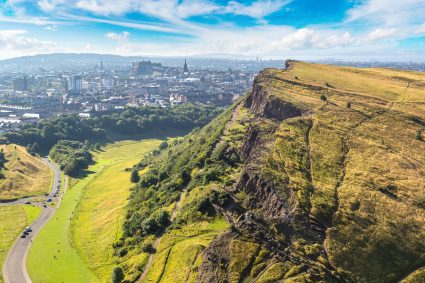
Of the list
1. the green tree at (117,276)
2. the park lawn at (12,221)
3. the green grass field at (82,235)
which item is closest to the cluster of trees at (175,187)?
the green grass field at (82,235)

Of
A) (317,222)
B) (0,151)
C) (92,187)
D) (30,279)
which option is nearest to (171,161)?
(92,187)

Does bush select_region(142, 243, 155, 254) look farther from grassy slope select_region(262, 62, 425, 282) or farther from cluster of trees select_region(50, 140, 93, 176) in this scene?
cluster of trees select_region(50, 140, 93, 176)

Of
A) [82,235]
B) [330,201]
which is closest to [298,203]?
[330,201]

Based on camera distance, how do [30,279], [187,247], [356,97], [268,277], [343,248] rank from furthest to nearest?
1. [356,97]
2. [30,279]
3. [187,247]
4. [343,248]
5. [268,277]

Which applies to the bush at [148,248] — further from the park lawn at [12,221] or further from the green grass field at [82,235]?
the park lawn at [12,221]

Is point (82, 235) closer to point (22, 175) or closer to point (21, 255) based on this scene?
point (21, 255)

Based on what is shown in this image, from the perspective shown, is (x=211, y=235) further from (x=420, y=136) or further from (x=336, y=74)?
(x=336, y=74)

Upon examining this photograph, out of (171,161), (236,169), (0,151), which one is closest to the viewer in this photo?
(236,169)
